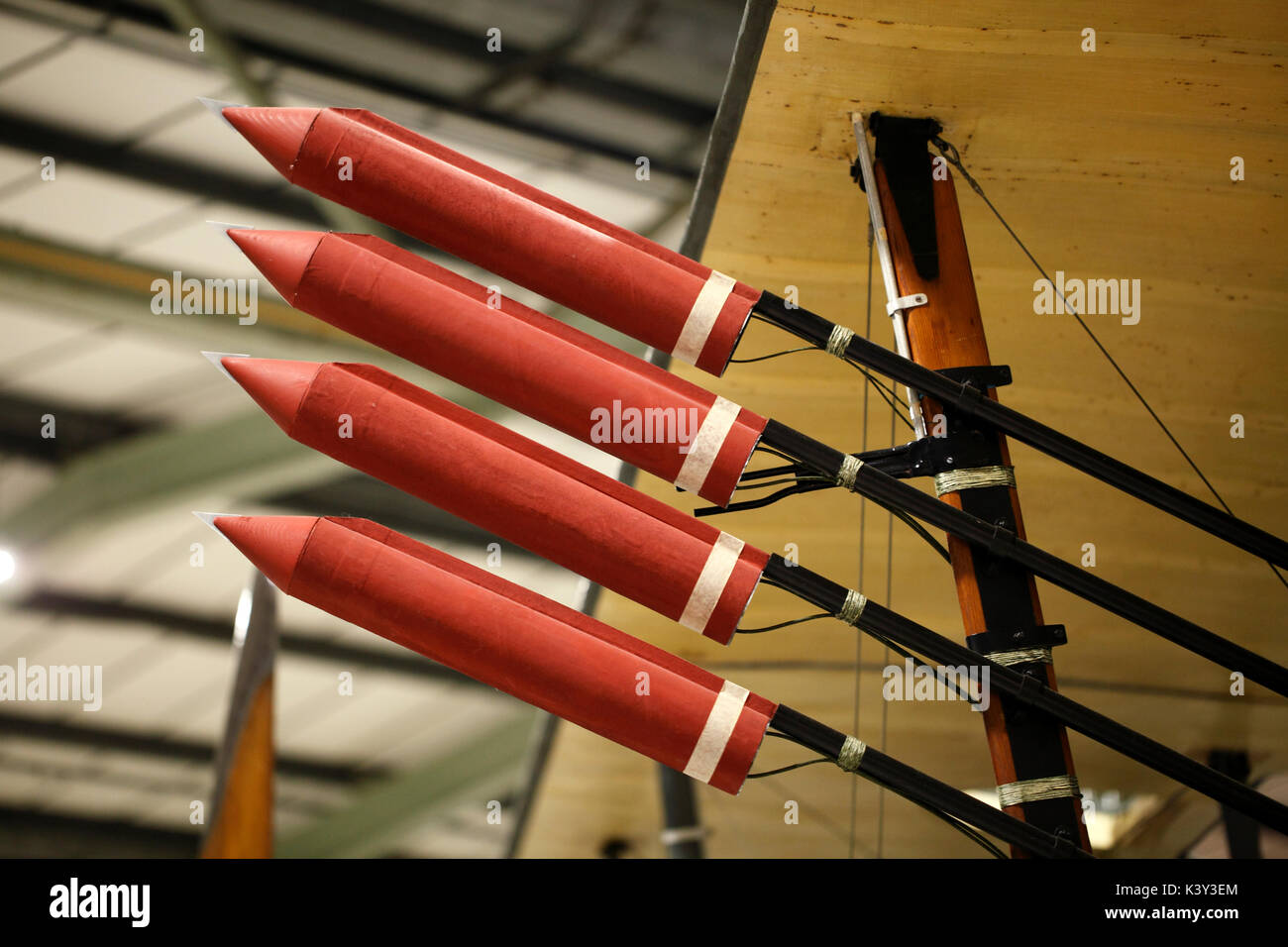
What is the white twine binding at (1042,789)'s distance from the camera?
192 inches

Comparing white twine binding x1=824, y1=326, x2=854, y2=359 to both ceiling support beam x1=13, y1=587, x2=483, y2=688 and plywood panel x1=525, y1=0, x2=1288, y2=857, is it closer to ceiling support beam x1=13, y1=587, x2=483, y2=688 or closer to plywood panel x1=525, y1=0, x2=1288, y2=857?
plywood panel x1=525, y1=0, x2=1288, y2=857

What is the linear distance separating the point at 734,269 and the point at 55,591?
16005 millimetres

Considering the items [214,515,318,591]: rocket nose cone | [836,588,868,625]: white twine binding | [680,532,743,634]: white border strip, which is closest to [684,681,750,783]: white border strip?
[680,532,743,634]: white border strip

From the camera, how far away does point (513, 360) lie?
4.51 metres

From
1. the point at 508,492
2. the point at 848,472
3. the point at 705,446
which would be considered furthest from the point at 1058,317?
the point at 508,492

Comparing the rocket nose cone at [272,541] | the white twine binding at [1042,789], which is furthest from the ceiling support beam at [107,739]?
the white twine binding at [1042,789]

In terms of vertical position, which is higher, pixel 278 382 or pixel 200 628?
pixel 200 628

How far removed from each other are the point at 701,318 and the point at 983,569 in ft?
5.22

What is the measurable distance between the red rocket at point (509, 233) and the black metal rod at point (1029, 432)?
255mm

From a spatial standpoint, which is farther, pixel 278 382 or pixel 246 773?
pixel 246 773

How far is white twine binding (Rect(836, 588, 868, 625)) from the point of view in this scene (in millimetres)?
4574

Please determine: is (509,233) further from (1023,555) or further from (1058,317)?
(1058,317)

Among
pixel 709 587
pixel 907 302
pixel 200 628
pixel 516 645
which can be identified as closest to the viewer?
pixel 516 645
